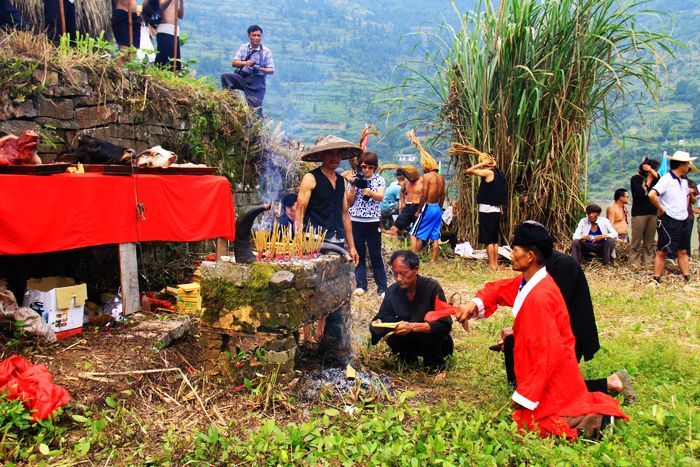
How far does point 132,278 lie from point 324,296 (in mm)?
1859

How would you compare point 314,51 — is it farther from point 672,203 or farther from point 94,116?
point 94,116

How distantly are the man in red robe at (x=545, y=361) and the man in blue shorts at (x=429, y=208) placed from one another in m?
5.49

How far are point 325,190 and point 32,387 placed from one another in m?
2.66

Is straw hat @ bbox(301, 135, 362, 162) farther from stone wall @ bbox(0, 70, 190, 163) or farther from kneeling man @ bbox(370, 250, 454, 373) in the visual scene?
stone wall @ bbox(0, 70, 190, 163)

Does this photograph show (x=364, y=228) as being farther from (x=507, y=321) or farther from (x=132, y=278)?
(x=132, y=278)

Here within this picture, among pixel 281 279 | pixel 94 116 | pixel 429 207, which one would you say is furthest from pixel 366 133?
pixel 281 279

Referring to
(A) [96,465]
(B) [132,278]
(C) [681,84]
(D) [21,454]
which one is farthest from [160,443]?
(C) [681,84]

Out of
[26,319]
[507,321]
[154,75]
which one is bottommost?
[507,321]

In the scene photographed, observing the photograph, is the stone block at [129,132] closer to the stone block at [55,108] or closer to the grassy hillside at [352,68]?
the stone block at [55,108]

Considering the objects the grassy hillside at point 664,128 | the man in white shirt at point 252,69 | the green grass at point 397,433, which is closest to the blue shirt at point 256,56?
the man in white shirt at point 252,69

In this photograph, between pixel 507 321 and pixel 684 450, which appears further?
pixel 507 321

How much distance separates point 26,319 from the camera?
4.27 m

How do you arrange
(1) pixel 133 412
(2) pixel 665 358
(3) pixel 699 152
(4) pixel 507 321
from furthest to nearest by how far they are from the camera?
(3) pixel 699 152 → (4) pixel 507 321 → (2) pixel 665 358 → (1) pixel 133 412

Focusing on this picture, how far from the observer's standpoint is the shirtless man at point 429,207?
352 inches
